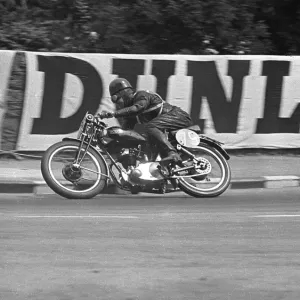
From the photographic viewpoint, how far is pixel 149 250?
22.6 feet

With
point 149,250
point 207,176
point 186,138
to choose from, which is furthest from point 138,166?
point 149,250

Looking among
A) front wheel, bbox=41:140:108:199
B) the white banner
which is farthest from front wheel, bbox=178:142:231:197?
the white banner

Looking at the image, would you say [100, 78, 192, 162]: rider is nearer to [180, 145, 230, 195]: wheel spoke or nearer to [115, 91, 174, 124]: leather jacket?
[115, 91, 174, 124]: leather jacket

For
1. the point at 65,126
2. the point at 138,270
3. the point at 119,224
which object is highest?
the point at 138,270

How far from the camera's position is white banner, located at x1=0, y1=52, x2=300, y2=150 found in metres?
13.9

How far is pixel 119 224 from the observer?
827 cm

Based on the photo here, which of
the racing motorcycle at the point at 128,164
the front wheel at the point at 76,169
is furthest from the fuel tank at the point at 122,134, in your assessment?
the front wheel at the point at 76,169

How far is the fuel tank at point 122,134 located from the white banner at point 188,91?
3532 mm

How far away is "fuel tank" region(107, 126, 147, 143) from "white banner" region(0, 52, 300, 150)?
353cm

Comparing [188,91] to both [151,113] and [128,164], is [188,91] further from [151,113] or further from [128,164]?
[128,164]

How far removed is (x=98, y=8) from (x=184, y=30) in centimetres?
195

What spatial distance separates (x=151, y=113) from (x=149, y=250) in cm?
401

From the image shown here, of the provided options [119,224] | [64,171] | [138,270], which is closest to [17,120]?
[64,171]

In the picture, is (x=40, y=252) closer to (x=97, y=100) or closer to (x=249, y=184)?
(x=249, y=184)
